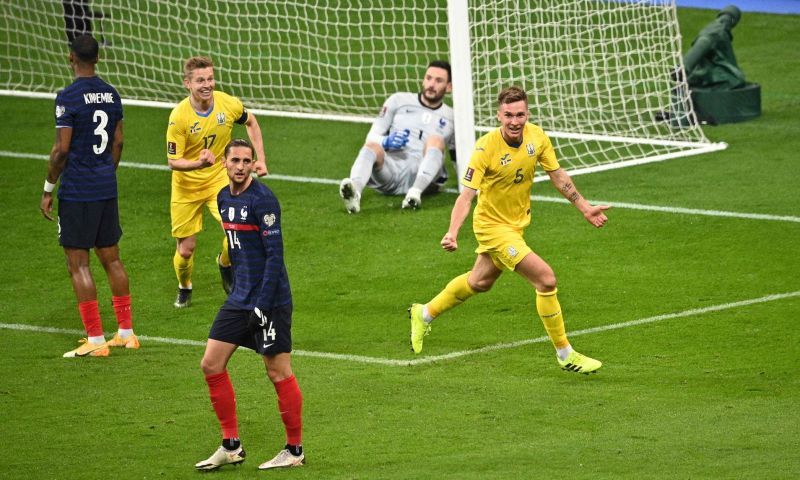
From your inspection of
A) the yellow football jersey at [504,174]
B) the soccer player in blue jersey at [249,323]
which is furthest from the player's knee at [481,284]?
the soccer player in blue jersey at [249,323]

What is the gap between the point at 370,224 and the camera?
14.2m

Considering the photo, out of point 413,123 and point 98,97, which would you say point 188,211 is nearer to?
point 98,97

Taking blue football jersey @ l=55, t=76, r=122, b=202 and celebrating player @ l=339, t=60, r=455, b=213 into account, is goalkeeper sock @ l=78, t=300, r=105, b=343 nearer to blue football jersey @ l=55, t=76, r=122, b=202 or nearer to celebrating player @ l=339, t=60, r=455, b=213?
blue football jersey @ l=55, t=76, r=122, b=202

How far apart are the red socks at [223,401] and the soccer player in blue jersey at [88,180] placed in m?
2.72

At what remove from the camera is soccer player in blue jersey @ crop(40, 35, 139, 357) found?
1021 centimetres

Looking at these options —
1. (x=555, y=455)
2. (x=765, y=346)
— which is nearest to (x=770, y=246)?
(x=765, y=346)

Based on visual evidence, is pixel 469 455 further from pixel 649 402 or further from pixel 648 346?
pixel 648 346

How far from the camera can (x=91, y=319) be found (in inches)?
410

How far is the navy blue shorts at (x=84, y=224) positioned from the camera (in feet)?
34.0

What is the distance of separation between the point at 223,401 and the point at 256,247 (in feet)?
2.85

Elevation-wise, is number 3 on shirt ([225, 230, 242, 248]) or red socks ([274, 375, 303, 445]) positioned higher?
number 3 on shirt ([225, 230, 242, 248])

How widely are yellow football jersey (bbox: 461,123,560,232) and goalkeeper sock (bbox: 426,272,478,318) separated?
19.1 inches

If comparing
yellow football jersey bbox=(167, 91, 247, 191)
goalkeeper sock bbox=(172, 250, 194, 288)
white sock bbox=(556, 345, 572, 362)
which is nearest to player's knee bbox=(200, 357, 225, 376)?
white sock bbox=(556, 345, 572, 362)

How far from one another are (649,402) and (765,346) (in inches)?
60.6
